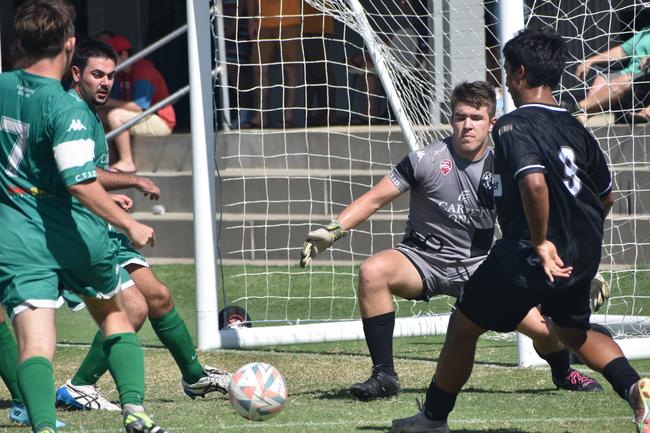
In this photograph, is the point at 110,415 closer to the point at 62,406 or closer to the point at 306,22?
the point at 62,406

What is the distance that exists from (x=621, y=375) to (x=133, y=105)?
9.58 metres

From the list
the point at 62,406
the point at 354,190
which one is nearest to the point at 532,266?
the point at 62,406

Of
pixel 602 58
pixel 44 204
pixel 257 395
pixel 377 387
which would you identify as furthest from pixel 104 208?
pixel 602 58

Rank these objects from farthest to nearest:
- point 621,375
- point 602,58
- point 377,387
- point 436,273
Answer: point 602,58 < point 436,273 < point 377,387 < point 621,375

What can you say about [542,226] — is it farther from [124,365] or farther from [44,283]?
[44,283]

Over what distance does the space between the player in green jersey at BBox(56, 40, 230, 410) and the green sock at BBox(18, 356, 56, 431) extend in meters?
1.23

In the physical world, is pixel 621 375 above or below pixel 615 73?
below

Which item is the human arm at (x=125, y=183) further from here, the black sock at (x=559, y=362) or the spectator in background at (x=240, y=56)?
the spectator in background at (x=240, y=56)

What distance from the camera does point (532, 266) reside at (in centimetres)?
473

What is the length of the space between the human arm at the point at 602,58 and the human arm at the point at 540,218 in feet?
11.7

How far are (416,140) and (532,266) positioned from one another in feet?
12.4

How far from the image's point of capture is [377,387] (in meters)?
6.09

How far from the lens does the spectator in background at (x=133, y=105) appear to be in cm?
1327

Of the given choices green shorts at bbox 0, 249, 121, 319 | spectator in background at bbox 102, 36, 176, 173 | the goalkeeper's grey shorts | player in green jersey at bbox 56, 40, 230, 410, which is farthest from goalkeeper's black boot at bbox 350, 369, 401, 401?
spectator in background at bbox 102, 36, 176, 173
